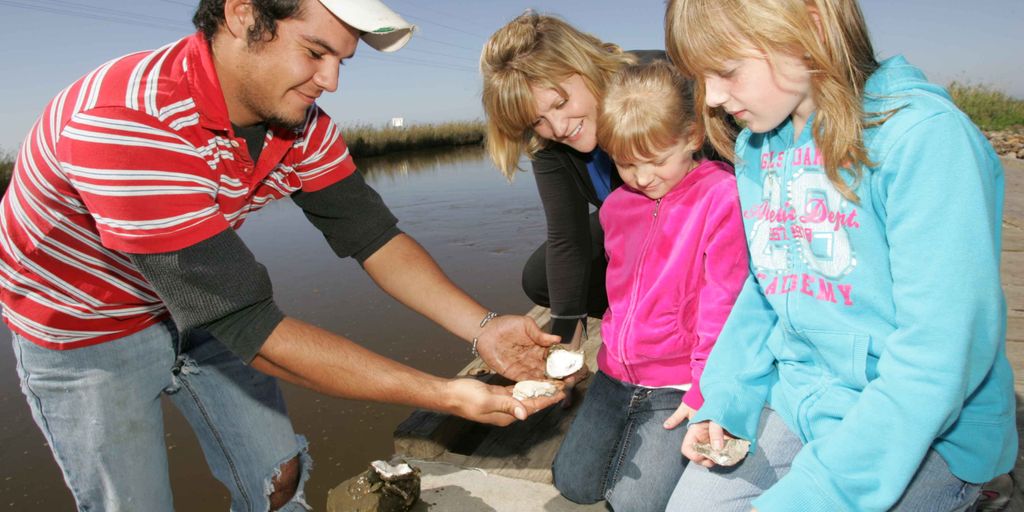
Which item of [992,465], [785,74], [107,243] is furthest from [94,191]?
[992,465]

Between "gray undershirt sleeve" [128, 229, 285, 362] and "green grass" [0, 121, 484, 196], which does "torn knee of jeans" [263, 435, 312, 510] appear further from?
"green grass" [0, 121, 484, 196]

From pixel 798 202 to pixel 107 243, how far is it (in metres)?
1.78

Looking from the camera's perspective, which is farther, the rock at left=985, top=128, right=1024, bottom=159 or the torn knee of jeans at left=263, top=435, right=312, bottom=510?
the rock at left=985, top=128, right=1024, bottom=159

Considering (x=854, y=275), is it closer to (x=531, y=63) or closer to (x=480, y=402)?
(x=480, y=402)

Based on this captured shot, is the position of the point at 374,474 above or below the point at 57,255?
below

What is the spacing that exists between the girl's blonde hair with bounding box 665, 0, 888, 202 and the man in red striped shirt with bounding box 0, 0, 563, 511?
0.95 metres

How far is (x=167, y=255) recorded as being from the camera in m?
1.64

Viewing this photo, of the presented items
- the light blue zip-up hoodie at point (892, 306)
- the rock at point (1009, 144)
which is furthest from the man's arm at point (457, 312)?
the rock at point (1009, 144)

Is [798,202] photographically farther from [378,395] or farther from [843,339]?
[378,395]

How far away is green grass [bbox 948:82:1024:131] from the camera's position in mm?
16953

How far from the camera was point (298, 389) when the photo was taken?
161 inches

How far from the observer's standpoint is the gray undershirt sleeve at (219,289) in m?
1.66

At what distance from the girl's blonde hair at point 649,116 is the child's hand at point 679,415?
820 mm

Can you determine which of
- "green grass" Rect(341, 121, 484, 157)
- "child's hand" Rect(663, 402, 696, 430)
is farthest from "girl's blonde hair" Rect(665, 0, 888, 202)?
"green grass" Rect(341, 121, 484, 157)
